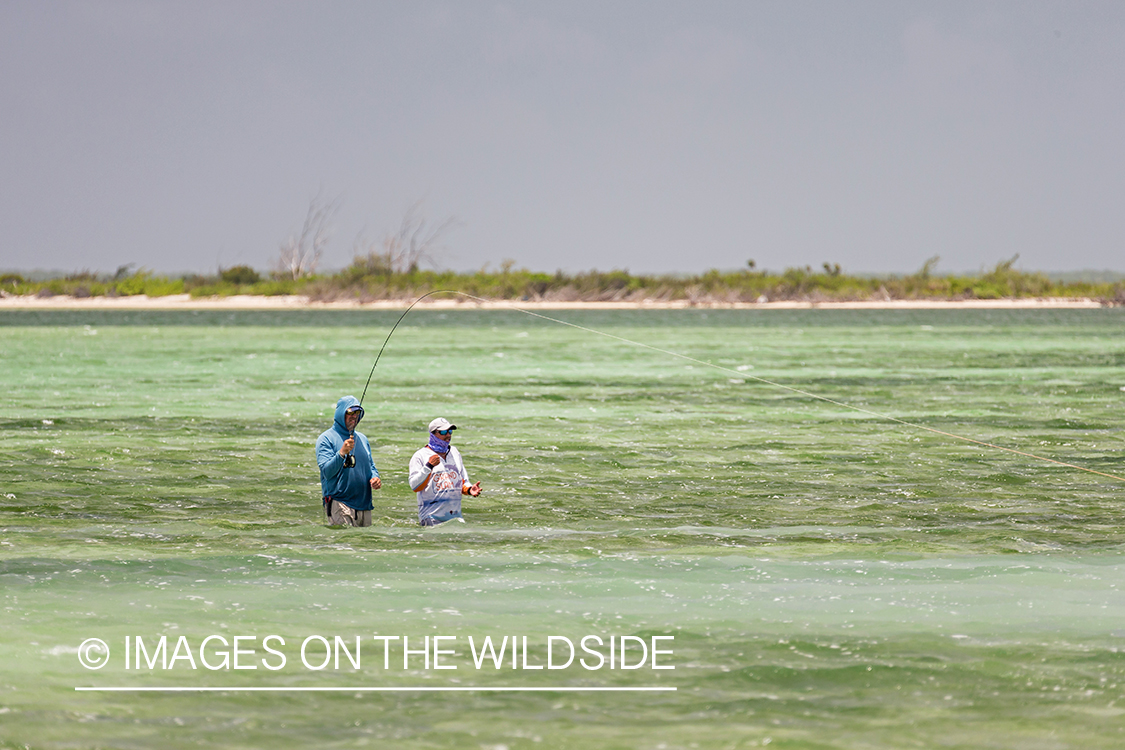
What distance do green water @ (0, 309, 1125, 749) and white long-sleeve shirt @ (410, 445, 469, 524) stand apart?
229mm

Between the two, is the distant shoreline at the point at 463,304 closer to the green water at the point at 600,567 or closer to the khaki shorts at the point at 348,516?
the green water at the point at 600,567

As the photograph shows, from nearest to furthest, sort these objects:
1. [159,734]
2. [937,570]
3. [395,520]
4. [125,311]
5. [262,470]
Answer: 1. [159,734]
2. [937,570]
3. [395,520]
4. [262,470]
5. [125,311]

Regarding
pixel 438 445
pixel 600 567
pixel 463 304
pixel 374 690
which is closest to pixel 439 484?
pixel 438 445

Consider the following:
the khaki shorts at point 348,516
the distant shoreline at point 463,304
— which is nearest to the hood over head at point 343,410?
the khaki shorts at point 348,516

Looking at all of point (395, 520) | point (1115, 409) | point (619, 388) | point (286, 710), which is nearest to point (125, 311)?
point (619, 388)

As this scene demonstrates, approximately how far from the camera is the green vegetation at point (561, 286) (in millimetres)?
70562

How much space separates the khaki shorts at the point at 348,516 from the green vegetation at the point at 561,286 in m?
58.3

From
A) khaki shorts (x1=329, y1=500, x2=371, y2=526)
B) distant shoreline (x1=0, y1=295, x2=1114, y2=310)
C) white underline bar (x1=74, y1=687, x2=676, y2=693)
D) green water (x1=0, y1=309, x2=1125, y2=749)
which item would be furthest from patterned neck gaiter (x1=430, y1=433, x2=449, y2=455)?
distant shoreline (x1=0, y1=295, x2=1114, y2=310)

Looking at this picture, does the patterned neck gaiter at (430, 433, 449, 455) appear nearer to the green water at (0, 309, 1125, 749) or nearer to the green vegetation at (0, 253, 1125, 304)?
the green water at (0, 309, 1125, 749)

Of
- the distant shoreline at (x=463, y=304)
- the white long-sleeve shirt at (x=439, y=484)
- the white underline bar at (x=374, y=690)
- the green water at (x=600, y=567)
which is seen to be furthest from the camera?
the distant shoreline at (x=463, y=304)

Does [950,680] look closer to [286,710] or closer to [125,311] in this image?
[286,710]

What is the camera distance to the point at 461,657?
23.4 feet

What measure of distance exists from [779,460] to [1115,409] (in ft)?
23.1

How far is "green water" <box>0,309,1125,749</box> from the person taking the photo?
6254mm
